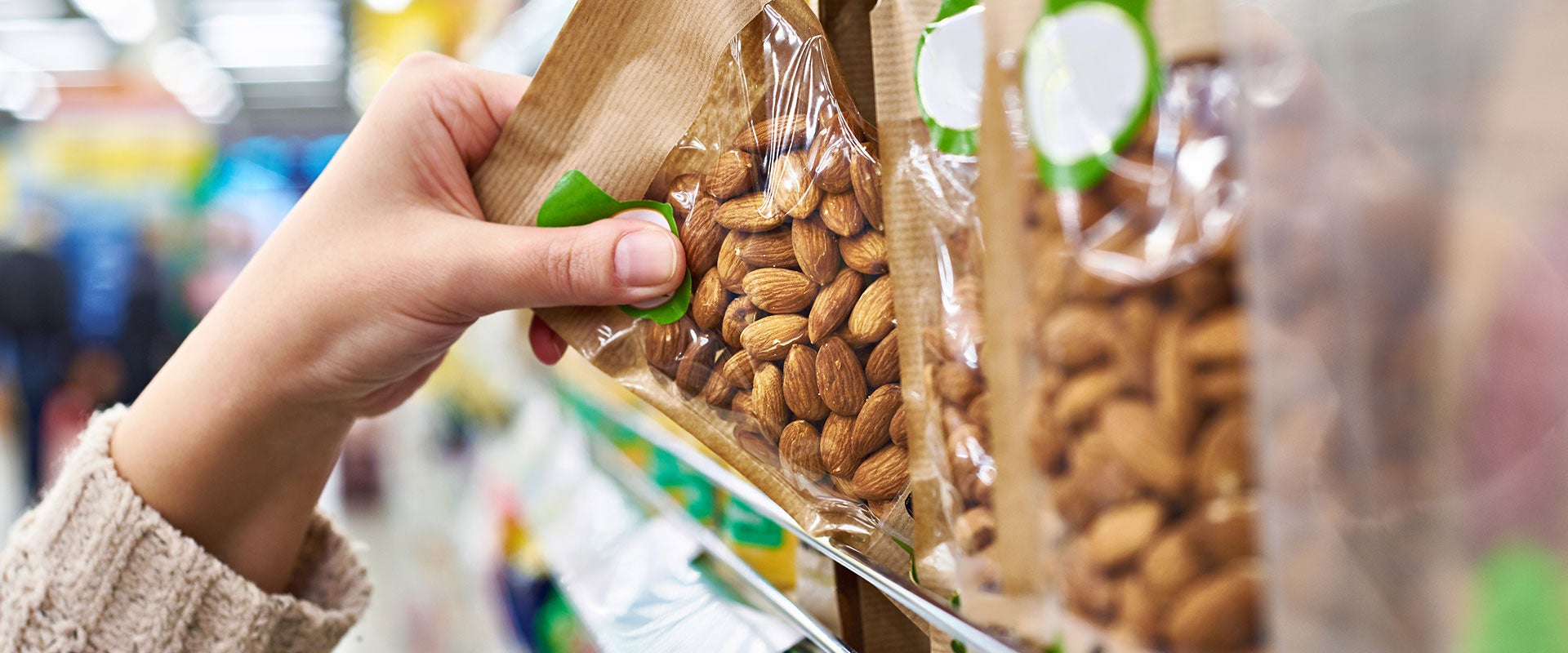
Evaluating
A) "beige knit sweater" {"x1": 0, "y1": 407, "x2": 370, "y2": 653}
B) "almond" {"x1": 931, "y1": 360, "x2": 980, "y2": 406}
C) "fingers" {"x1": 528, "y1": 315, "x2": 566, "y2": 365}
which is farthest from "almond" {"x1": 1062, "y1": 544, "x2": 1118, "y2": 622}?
"beige knit sweater" {"x1": 0, "y1": 407, "x2": 370, "y2": 653}

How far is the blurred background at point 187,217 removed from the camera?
102 inches

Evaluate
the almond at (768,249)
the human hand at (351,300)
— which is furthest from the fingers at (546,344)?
the almond at (768,249)

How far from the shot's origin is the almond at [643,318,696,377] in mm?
648

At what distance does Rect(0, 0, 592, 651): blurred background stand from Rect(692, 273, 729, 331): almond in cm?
155

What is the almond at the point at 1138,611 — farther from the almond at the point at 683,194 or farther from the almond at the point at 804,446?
the almond at the point at 683,194

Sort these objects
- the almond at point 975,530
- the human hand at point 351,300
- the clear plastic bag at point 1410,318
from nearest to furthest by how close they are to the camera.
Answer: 1. the clear plastic bag at point 1410,318
2. the almond at point 975,530
3. the human hand at point 351,300

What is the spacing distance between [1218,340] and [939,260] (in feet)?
0.63

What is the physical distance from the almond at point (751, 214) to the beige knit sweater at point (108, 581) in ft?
2.15

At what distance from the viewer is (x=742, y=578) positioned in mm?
856

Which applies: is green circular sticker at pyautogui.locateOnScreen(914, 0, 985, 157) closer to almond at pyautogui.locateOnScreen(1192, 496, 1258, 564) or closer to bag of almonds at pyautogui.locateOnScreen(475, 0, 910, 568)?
bag of almonds at pyautogui.locateOnScreen(475, 0, 910, 568)

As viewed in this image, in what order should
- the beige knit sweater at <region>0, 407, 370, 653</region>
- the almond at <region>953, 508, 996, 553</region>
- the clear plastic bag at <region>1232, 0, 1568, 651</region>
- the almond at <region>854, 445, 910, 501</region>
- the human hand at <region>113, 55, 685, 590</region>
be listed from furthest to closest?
the beige knit sweater at <region>0, 407, 370, 653</region>, the human hand at <region>113, 55, 685, 590</region>, the almond at <region>854, 445, 910, 501</region>, the almond at <region>953, 508, 996, 553</region>, the clear plastic bag at <region>1232, 0, 1568, 651</region>

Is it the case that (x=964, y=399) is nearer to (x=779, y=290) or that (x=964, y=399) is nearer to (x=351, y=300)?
(x=779, y=290)

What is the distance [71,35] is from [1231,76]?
791 centimetres

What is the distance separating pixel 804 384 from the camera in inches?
22.3
